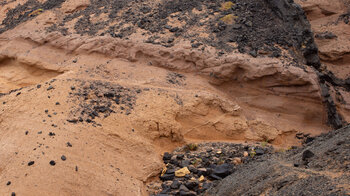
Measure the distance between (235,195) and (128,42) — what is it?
5.20 meters

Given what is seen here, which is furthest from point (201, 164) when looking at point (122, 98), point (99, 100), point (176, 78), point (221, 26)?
point (221, 26)

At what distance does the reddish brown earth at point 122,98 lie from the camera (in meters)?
6.25

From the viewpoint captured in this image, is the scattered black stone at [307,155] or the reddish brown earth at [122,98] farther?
the reddish brown earth at [122,98]

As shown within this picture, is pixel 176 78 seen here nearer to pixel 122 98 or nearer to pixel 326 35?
pixel 122 98

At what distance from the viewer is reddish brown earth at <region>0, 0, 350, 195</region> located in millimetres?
6246

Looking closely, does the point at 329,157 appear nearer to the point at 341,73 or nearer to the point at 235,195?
the point at 235,195

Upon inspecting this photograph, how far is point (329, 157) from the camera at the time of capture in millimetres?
5133

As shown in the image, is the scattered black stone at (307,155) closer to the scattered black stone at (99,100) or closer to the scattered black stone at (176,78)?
the scattered black stone at (99,100)

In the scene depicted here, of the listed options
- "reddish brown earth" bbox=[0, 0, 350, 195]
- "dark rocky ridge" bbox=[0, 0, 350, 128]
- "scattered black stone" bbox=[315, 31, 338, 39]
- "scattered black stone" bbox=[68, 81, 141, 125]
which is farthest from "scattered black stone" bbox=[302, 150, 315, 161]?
"scattered black stone" bbox=[315, 31, 338, 39]

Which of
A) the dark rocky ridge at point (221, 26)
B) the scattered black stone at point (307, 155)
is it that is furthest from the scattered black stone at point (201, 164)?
the dark rocky ridge at point (221, 26)

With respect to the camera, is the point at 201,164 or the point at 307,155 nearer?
the point at 307,155

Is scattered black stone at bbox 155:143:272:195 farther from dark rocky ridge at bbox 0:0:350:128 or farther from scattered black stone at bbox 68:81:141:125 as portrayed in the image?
dark rocky ridge at bbox 0:0:350:128

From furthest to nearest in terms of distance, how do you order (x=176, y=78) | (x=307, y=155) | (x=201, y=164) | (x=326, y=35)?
(x=326, y=35) → (x=176, y=78) → (x=201, y=164) → (x=307, y=155)

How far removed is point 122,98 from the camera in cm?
788
